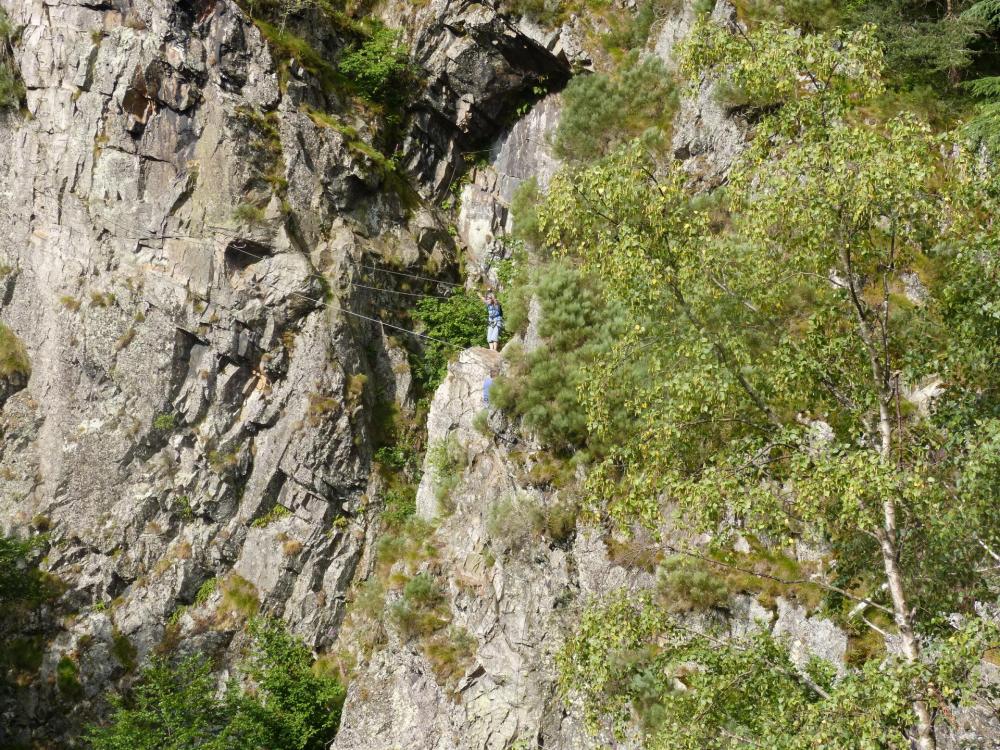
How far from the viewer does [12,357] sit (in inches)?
724

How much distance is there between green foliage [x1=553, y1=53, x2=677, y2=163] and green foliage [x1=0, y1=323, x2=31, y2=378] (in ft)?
44.2

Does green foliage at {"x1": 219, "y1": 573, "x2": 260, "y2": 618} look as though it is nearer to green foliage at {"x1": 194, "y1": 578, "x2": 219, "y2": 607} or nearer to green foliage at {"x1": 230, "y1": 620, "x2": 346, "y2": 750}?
green foliage at {"x1": 194, "y1": 578, "x2": 219, "y2": 607}

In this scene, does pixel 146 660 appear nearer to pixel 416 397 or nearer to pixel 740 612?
pixel 416 397

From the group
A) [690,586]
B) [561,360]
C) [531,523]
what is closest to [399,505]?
[531,523]

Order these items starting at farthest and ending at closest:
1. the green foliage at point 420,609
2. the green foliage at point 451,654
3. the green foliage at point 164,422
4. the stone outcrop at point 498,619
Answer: the green foliage at point 164,422 → the green foliage at point 420,609 → the green foliage at point 451,654 → the stone outcrop at point 498,619

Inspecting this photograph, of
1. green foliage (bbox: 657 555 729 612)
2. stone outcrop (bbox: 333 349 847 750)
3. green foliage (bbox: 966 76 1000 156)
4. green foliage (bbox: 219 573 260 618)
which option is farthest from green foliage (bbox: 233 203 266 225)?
green foliage (bbox: 966 76 1000 156)

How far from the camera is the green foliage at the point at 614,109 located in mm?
19094

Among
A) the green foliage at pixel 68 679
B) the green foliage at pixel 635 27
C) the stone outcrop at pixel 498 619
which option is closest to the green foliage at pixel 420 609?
the stone outcrop at pixel 498 619

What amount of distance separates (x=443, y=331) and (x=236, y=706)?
30.1 ft

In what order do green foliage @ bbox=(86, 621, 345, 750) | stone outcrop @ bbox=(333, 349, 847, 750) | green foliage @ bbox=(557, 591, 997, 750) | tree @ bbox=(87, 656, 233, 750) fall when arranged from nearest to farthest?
green foliage @ bbox=(557, 591, 997, 750)
stone outcrop @ bbox=(333, 349, 847, 750)
tree @ bbox=(87, 656, 233, 750)
green foliage @ bbox=(86, 621, 345, 750)

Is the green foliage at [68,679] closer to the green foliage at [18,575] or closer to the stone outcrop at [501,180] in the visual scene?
the green foliage at [18,575]

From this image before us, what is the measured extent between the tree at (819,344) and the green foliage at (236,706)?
30.3 ft

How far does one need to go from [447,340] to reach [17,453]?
9865 millimetres

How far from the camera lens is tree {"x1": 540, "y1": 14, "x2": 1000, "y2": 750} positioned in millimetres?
6570
